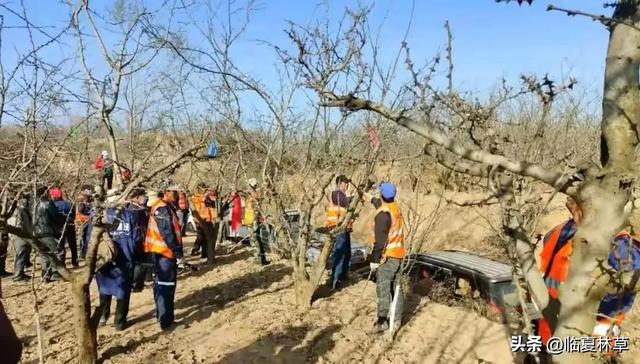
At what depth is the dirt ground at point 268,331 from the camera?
202 inches

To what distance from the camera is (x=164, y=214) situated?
587 cm

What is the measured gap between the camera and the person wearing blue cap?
5715 millimetres

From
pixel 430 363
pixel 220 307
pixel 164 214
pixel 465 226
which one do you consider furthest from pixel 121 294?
pixel 465 226

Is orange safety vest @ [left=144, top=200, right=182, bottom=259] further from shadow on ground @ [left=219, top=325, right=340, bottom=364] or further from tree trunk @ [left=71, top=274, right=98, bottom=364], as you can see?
tree trunk @ [left=71, top=274, right=98, bottom=364]

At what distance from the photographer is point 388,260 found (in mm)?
5777

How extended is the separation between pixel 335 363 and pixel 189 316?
243 cm

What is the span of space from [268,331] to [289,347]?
510mm

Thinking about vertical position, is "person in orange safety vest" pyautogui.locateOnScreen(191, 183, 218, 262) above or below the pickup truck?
above

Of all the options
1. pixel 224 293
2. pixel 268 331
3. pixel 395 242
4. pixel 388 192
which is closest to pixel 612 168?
pixel 395 242

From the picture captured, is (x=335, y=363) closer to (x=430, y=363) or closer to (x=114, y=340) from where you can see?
(x=430, y=363)

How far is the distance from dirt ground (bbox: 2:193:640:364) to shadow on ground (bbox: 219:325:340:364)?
10 mm

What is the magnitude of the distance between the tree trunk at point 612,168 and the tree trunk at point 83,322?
3.71 metres

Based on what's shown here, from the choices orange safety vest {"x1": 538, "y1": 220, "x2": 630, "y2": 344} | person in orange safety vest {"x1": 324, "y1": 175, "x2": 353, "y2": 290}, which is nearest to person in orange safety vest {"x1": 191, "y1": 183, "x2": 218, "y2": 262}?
person in orange safety vest {"x1": 324, "y1": 175, "x2": 353, "y2": 290}

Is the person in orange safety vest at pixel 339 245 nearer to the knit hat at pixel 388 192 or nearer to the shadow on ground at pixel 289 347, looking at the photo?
the knit hat at pixel 388 192
